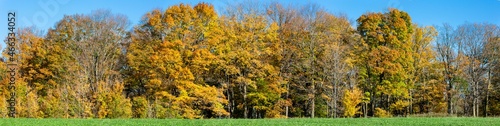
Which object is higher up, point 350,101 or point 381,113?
point 350,101

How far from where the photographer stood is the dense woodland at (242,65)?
30.3 meters

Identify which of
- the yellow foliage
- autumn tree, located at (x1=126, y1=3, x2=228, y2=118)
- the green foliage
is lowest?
the green foliage

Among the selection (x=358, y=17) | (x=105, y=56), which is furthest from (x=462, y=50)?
(x=105, y=56)

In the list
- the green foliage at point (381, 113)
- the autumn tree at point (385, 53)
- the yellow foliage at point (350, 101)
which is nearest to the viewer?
the yellow foliage at point (350, 101)

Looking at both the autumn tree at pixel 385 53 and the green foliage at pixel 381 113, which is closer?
the autumn tree at pixel 385 53

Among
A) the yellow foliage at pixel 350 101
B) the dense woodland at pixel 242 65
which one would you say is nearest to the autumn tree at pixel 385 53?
the dense woodland at pixel 242 65

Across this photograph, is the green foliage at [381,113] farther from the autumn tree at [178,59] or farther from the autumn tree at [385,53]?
the autumn tree at [178,59]

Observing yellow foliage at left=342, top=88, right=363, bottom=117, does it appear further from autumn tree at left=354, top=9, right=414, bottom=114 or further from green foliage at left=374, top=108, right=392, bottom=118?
green foliage at left=374, top=108, right=392, bottom=118

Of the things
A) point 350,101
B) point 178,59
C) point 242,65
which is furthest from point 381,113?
point 178,59

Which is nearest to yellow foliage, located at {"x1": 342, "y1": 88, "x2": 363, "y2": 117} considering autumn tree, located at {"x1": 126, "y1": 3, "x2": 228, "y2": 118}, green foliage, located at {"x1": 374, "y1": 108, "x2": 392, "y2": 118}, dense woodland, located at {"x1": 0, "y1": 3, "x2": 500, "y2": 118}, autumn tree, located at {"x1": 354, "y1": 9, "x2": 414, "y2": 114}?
dense woodland, located at {"x1": 0, "y1": 3, "x2": 500, "y2": 118}

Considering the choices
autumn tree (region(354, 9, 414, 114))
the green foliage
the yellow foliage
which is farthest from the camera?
the green foliage

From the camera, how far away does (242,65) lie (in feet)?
103

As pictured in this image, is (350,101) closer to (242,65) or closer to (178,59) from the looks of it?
(242,65)

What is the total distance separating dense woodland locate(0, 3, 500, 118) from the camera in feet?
99.3
